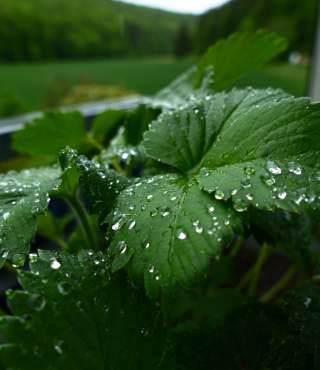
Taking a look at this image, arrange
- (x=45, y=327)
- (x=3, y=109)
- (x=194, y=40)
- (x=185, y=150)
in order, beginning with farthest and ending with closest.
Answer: (x=194, y=40)
(x=3, y=109)
(x=185, y=150)
(x=45, y=327)

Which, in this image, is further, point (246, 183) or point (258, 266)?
point (258, 266)

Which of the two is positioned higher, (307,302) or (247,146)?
(247,146)

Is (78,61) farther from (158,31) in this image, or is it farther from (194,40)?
(194,40)

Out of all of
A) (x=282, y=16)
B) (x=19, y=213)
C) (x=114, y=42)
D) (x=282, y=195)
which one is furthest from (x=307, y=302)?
(x=282, y=16)

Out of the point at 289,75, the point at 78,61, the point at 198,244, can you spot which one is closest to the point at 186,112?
the point at 198,244

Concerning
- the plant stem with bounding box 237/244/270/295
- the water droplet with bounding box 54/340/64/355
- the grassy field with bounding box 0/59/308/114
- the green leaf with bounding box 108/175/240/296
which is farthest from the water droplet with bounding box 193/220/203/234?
the grassy field with bounding box 0/59/308/114

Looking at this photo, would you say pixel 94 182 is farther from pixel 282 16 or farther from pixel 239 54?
pixel 282 16

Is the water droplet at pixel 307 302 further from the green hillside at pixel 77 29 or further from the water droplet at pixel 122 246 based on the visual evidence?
the green hillside at pixel 77 29
